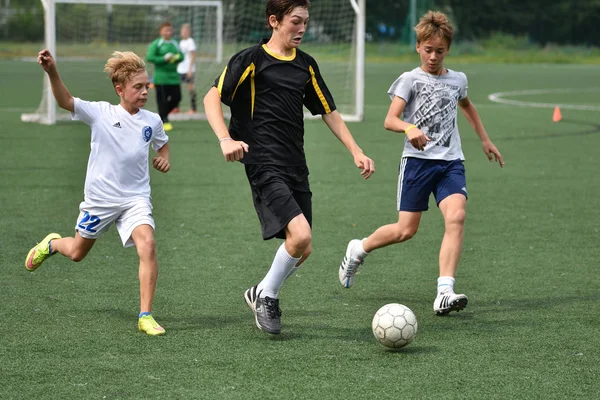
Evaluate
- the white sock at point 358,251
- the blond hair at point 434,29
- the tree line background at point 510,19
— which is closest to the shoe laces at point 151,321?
the white sock at point 358,251

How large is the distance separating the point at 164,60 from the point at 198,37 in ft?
23.9

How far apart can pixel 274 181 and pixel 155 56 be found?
1258cm

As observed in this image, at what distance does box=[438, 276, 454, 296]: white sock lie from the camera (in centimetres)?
595

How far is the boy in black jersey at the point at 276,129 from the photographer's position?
5430 mm

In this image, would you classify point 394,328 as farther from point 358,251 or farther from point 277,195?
point 358,251

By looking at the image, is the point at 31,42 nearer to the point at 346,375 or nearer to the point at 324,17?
the point at 324,17

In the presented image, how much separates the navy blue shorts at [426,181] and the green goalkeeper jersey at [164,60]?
37.9ft

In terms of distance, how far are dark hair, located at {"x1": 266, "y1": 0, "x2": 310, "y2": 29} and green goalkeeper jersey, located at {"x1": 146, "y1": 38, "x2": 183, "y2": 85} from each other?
12.2 m

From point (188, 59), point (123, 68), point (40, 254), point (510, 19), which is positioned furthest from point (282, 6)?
point (510, 19)

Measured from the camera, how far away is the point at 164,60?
1753 centimetres

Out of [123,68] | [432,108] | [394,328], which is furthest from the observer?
[432,108]

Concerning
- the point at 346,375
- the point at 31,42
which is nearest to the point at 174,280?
the point at 346,375

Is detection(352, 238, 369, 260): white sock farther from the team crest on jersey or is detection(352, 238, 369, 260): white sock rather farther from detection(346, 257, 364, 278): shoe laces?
the team crest on jersey

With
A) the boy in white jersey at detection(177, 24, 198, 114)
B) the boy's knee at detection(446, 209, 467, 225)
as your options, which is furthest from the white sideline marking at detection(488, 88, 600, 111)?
the boy's knee at detection(446, 209, 467, 225)
